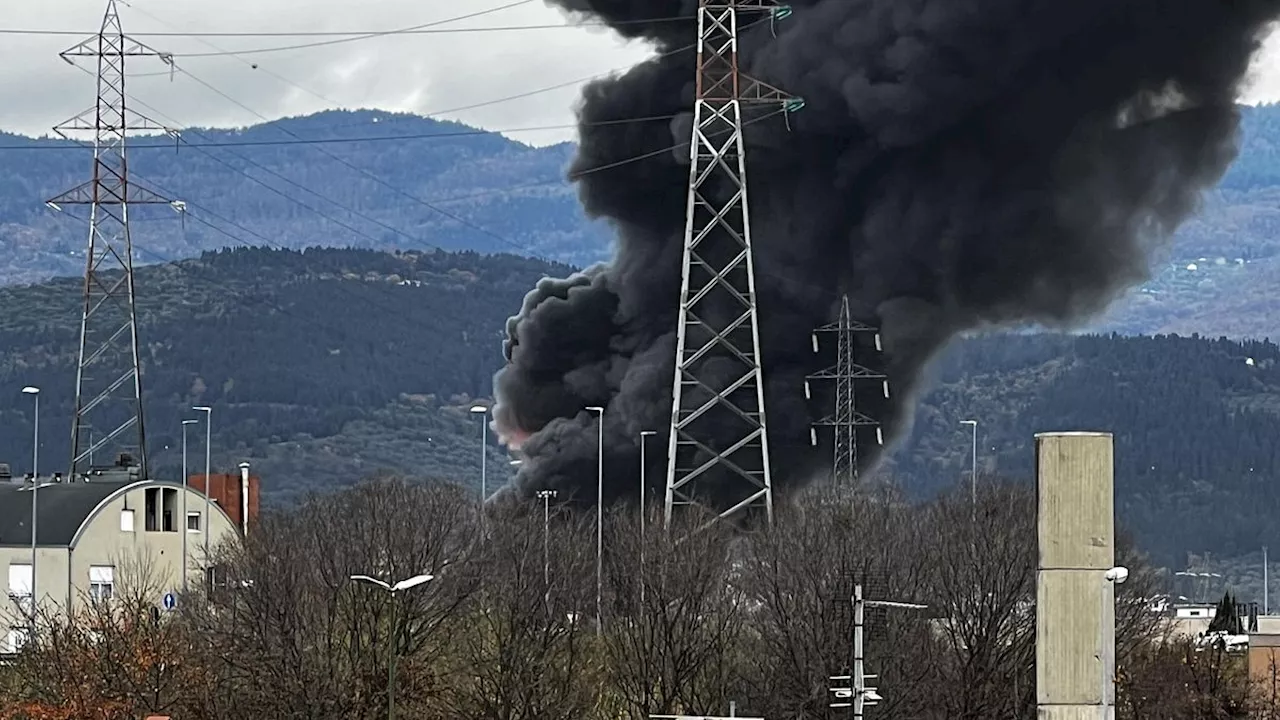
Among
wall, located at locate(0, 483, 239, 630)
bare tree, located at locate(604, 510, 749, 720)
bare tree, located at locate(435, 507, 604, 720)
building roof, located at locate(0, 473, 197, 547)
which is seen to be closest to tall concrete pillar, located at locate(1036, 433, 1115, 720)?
bare tree, located at locate(604, 510, 749, 720)

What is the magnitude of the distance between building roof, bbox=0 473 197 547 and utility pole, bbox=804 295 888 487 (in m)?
24.7

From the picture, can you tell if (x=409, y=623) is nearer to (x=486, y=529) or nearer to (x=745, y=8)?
(x=486, y=529)

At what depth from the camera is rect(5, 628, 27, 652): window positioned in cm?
7144

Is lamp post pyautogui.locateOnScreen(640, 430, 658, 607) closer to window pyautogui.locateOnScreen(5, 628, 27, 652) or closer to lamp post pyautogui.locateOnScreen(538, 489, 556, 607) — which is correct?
lamp post pyautogui.locateOnScreen(538, 489, 556, 607)

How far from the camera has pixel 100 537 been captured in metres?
88.1

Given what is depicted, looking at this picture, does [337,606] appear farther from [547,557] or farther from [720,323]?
[720,323]

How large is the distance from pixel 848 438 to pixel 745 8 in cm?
1556

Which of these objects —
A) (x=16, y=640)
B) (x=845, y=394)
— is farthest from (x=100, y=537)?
(x=845, y=394)

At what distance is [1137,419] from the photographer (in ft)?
656

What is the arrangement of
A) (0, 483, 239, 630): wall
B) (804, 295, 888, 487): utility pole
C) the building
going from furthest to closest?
the building
(0, 483, 239, 630): wall
(804, 295, 888, 487): utility pole

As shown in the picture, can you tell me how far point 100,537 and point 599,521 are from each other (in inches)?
816

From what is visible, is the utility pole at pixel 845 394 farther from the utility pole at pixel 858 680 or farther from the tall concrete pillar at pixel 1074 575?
the tall concrete pillar at pixel 1074 575

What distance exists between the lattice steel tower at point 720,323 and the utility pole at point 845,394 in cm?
237

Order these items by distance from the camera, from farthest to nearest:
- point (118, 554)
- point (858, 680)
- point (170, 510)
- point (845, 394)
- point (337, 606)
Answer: point (170, 510) < point (118, 554) < point (845, 394) < point (337, 606) < point (858, 680)
